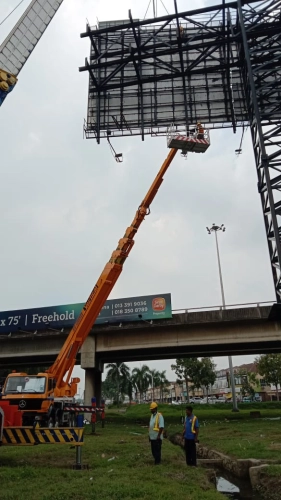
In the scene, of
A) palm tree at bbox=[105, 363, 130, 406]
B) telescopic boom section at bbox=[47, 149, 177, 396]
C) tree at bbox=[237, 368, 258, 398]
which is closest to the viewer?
telescopic boom section at bbox=[47, 149, 177, 396]

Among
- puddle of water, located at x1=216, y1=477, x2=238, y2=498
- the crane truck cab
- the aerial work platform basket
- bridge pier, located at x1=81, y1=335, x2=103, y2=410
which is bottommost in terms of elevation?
puddle of water, located at x1=216, y1=477, x2=238, y2=498

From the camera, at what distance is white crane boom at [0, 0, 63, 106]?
10.7 metres

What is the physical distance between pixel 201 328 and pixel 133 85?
1695 cm

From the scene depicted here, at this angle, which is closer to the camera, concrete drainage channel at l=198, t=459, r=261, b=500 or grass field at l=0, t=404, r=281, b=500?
grass field at l=0, t=404, r=281, b=500

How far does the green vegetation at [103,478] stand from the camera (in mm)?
6832

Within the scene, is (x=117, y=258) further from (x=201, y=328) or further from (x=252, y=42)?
(x=252, y=42)

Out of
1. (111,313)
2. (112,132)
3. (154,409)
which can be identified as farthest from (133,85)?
(154,409)

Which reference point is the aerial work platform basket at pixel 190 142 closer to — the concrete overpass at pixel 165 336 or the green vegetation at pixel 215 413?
the concrete overpass at pixel 165 336

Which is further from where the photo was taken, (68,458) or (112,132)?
(112,132)

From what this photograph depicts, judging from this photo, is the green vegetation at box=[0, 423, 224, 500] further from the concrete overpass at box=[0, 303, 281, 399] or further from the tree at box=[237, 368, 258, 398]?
Result: the tree at box=[237, 368, 258, 398]

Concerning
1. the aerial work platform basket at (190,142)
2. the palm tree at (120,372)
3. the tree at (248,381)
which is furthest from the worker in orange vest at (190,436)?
the palm tree at (120,372)

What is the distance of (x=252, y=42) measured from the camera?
24.7 meters

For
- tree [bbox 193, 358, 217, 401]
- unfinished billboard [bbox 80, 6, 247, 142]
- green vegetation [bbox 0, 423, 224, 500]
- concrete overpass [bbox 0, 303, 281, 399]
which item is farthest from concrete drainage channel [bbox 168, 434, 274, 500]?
tree [bbox 193, 358, 217, 401]

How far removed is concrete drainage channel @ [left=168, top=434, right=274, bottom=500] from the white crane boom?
10.9 m
